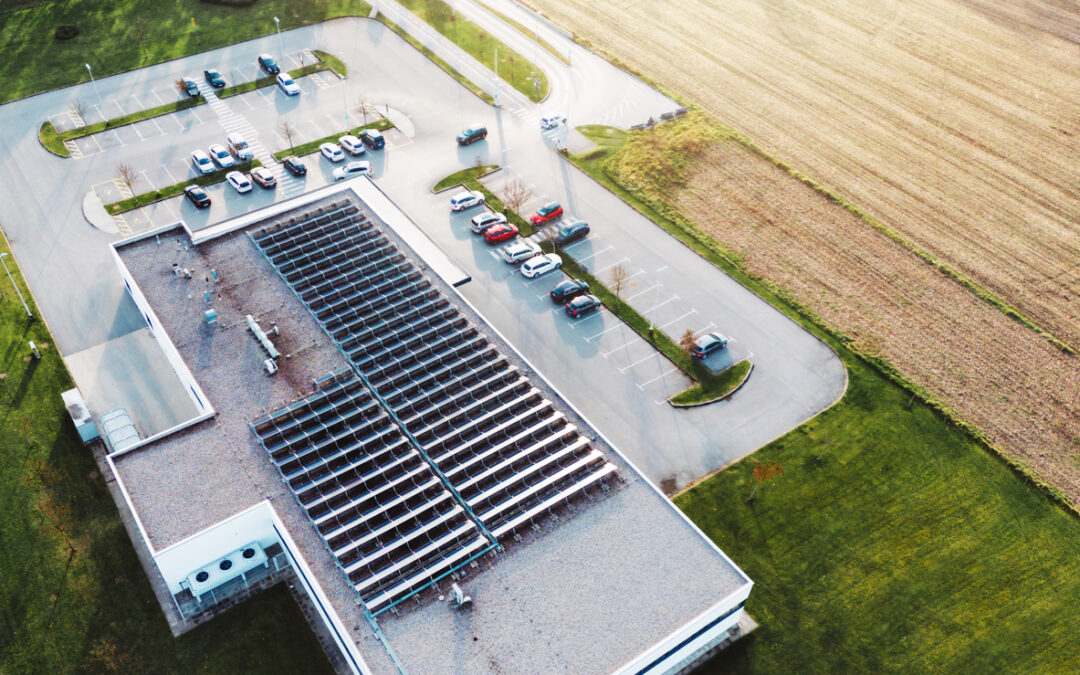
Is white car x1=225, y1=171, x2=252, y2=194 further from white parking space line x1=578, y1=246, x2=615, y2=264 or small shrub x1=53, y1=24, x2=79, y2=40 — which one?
small shrub x1=53, y1=24, x2=79, y2=40

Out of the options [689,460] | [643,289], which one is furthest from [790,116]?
[689,460]

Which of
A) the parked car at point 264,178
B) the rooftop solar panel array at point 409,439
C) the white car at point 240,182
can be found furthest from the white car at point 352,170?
the rooftop solar panel array at point 409,439

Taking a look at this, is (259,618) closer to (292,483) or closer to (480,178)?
(292,483)

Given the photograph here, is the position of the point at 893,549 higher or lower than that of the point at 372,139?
lower

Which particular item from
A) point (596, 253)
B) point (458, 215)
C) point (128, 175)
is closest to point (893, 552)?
point (596, 253)

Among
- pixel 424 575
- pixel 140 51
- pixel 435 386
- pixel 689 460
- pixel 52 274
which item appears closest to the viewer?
pixel 424 575

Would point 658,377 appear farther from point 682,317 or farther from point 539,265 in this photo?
point 539,265

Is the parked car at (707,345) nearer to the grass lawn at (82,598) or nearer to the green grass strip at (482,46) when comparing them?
the grass lawn at (82,598)

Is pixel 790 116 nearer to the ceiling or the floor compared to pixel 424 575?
nearer to the ceiling
